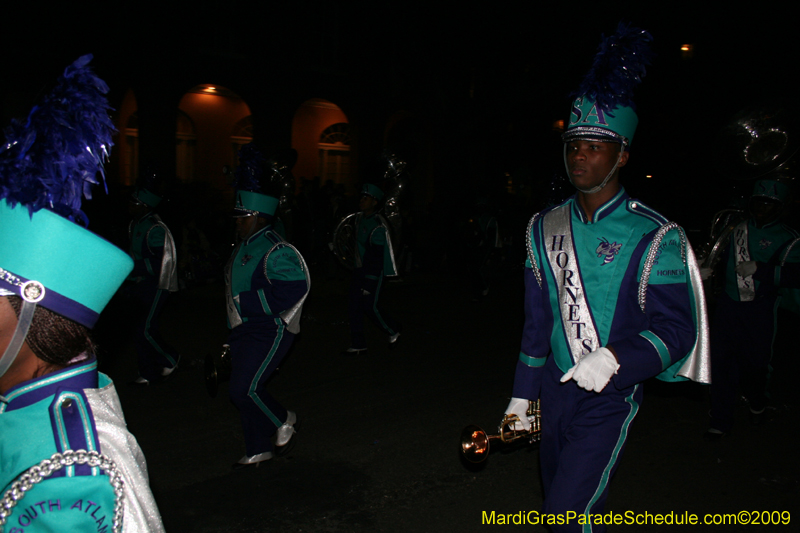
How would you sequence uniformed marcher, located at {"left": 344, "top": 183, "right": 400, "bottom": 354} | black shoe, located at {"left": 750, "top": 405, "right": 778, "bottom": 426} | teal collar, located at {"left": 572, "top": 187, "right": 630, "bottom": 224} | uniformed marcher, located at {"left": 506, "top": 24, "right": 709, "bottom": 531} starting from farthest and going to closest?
uniformed marcher, located at {"left": 344, "top": 183, "right": 400, "bottom": 354}, black shoe, located at {"left": 750, "top": 405, "right": 778, "bottom": 426}, teal collar, located at {"left": 572, "top": 187, "right": 630, "bottom": 224}, uniformed marcher, located at {"left": 506, "top": 24, "right": 709, "bottom": 531}

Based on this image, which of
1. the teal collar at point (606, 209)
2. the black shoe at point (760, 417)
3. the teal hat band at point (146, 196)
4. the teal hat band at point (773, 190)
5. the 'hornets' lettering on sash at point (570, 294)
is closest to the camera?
the 'hornets' lettering on sash at point (570, 294)

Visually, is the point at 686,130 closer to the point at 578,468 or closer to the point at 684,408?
the point at 684,408

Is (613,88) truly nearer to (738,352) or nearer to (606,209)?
(606,209)

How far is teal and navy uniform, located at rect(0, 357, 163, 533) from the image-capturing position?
1.47m

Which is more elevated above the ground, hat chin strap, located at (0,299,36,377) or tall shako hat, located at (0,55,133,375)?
tall shako hat, located at (0,55,133,375)

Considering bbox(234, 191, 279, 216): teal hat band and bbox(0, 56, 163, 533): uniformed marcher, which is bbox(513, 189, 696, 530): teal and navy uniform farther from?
bbox(234, 191, 279, 216): teal hat band

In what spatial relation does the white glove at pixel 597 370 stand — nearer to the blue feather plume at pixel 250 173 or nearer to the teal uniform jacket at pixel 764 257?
the blue feather plume at pixel 250 173

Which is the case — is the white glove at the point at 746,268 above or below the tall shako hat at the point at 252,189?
below

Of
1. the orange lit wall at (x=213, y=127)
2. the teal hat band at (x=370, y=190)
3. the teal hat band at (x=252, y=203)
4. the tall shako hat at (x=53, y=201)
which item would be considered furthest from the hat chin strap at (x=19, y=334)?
the orange lit wall at (x=213, y=127)

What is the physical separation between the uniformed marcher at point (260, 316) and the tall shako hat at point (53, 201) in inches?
126

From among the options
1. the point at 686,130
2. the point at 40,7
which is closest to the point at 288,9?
the point at 40,7

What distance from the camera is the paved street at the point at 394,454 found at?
428cm

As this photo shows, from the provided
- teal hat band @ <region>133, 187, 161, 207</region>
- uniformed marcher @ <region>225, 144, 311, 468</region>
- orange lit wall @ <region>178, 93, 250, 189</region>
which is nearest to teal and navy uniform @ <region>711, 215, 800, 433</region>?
uniformed marcher @ <region>225, 144, 311, 468</region>

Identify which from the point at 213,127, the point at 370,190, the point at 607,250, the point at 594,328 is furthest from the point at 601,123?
the point at 213,127
